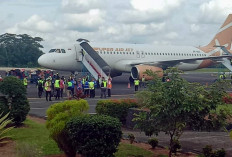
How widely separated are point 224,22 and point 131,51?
17308 millimetres

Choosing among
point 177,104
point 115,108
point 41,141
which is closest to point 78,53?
point 115,108

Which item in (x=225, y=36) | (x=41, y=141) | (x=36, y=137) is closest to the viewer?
(x=41, y=141)

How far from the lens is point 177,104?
339 inches

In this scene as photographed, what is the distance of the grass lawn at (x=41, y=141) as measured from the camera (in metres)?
10.4

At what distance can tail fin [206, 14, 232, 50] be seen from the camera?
49.5 metres

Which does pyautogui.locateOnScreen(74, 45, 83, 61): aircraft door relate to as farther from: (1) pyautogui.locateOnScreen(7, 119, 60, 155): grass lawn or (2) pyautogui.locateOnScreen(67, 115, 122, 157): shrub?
(2) pyautogui.locateOnScreen(67, 115, 122, 157): shrub

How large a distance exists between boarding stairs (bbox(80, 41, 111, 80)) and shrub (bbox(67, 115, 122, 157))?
27.9 metres

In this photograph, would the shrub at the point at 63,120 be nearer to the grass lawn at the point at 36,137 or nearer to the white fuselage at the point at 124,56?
the grass lawn at the point at 36,137

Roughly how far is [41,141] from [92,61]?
1001 inches

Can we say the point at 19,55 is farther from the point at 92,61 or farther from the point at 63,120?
the point at 63,120

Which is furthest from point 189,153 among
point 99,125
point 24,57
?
point 24,57

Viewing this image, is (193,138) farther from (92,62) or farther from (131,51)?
(131,51)

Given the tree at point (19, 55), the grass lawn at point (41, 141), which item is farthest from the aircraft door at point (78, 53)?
the tree at point (19, 55)

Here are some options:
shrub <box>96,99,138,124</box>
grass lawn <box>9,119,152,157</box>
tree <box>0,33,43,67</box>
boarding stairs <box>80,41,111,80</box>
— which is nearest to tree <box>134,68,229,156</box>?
grass lawn <box>9,119,152,157</box>
